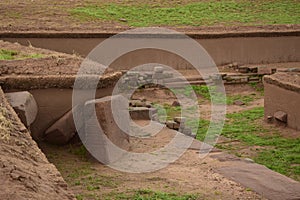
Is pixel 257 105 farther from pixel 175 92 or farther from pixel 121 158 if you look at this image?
pixel 121 158

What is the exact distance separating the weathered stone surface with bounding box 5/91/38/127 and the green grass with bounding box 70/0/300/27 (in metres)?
11.2

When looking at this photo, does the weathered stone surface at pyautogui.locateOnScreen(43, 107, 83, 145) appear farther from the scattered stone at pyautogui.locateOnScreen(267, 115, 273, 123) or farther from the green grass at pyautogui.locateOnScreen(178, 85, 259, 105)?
the green grass at pyautogui.locateOnScreen(178, 85, 259, 105)

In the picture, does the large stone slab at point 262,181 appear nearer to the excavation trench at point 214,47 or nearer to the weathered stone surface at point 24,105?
the weathered stone surface at point 24,105

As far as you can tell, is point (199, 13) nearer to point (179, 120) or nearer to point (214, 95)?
point (214, 95)

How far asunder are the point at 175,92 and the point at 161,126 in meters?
4.86

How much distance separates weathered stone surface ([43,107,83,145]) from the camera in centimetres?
980

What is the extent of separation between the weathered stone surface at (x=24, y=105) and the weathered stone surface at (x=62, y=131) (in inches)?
13.0

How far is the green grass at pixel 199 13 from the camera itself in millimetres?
21719

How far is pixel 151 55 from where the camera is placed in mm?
18641

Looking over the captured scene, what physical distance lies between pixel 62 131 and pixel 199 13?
13.7 m

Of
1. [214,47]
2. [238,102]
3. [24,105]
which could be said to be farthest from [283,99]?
[214,47]

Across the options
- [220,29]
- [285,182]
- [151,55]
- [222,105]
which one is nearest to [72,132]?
[285,182]

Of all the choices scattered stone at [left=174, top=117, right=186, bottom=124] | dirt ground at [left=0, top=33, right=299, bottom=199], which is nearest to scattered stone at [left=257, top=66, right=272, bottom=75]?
scattered stone at [left=174, top=117, right=186, bottom=124]

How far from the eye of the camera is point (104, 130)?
9492 millimetres
